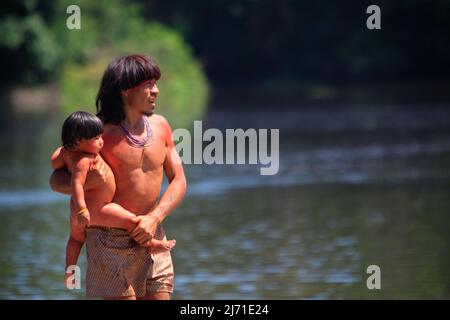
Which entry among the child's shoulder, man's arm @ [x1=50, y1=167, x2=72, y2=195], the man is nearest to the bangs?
the man

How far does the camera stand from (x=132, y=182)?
244 inches

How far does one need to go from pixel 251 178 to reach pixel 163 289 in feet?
58.8

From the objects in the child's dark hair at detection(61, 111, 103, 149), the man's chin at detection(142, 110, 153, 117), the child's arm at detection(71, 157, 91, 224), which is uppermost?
the man's chin at detection(142, 110, 153, 117)

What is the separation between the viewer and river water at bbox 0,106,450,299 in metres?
12.6

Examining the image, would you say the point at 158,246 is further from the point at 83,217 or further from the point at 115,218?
the point at 83,217

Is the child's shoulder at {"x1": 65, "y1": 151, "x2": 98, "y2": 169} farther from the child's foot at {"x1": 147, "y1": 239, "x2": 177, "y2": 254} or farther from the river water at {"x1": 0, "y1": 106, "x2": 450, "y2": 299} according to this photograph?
the river water at {"x1": 0, "y1": 106, "x2": 450, "y2": 299}

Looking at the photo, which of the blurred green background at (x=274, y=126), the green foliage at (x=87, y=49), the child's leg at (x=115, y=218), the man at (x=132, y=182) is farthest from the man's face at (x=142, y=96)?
the green foliage at (x=87, y=49)

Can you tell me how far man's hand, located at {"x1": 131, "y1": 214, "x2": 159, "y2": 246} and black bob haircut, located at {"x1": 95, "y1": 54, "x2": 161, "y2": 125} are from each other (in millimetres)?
469

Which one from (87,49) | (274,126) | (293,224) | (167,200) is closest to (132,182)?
(167,200)

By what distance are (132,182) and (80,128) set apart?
0.42m

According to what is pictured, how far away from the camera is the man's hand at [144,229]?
6086mm

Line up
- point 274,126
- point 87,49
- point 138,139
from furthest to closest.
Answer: point 87,49, point 274,126, point 138,139

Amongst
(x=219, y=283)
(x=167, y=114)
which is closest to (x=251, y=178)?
(x=219, y=283)

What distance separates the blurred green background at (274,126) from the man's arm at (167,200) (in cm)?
523
